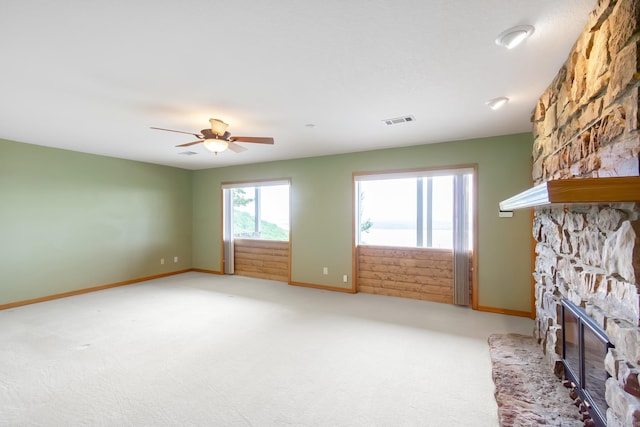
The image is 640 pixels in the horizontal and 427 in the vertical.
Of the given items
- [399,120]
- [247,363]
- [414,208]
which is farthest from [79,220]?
[414,208]

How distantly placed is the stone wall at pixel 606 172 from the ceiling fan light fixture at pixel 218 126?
3.07 m

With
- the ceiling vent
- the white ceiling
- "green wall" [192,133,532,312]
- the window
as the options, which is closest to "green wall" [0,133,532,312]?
"green wall" [192,133,532,312]

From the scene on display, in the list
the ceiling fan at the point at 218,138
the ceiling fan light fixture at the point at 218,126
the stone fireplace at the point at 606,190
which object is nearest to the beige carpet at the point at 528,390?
the stone fireplace at the point at 606,190

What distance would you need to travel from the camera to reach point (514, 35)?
5.73 ft

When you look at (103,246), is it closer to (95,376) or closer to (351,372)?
(95,376)

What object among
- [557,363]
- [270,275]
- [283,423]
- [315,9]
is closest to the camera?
[315,9]

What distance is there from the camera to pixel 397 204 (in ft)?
16.6

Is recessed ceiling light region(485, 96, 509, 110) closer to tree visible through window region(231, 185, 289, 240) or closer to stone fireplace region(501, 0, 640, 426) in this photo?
stone fireplace region(501, 0, 640, 426)

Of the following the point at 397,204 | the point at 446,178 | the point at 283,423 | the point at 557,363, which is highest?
the point at 446,178

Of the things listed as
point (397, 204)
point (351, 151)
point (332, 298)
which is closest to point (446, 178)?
point (397, 204)

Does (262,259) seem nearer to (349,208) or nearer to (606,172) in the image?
(349,208)

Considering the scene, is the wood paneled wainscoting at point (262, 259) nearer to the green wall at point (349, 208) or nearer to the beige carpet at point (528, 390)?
the green wall at point (349, 208)

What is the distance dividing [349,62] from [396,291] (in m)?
3.75

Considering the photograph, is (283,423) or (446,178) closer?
(283,423)
